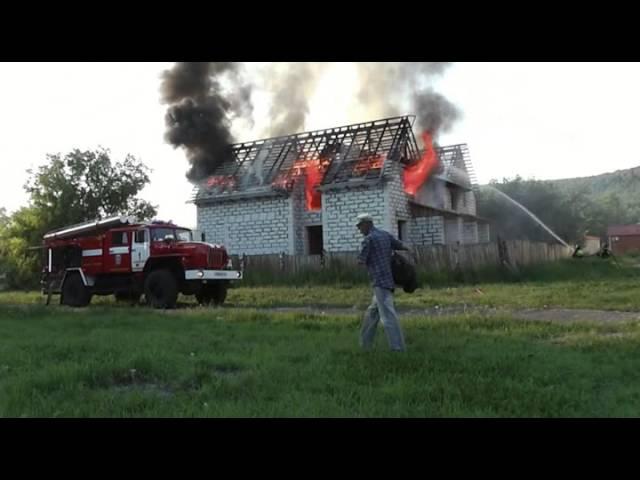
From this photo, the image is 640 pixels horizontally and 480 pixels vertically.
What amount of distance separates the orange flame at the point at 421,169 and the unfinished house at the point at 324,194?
279 millimetres

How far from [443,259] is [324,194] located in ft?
24.0

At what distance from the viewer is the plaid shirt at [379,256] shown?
6.82 meters

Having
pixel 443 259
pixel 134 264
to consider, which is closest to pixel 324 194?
pixel 443 259

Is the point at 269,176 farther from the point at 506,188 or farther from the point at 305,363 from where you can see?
the point at 506,188

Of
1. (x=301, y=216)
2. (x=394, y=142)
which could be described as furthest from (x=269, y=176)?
(x=394, y=142)

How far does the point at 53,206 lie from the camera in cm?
3044

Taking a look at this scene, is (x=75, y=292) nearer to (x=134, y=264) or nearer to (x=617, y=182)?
(x=134, y=264)

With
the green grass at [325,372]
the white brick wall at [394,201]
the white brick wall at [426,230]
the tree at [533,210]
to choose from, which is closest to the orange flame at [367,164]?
the white brick wall at [394,201]

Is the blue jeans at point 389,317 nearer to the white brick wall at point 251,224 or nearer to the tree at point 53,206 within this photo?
the white brick wall at point 251,224

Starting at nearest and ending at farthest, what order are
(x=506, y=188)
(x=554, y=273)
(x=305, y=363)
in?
(x=305, y=363) < (x=554, y=273) < (x=506, y=188)

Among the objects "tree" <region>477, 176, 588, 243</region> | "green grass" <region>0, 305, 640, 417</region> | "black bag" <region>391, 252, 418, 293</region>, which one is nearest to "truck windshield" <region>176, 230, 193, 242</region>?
"green grass" <region>0, 305, 640, 417</region>

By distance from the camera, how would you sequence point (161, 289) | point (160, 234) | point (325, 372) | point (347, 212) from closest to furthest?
point (325, 372)
point (161, 289)
point (160, 234)
point (347, 212)

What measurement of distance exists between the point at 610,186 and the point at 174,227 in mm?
132416
